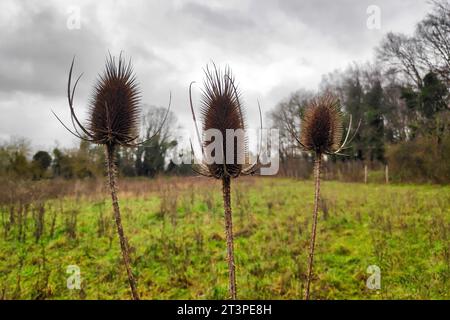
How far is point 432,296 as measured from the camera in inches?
226

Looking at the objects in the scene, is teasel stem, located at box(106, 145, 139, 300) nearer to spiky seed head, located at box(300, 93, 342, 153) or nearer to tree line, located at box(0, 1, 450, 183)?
spiky seed head, located at box(300, 93, 342, 153)

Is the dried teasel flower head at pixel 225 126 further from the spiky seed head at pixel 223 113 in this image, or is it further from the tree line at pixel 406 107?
the tree line at pixel 406 107

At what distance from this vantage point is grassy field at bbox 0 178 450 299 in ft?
21.6

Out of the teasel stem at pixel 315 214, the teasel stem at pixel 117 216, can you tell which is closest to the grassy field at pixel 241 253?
the teasel stem at pixel 315 214

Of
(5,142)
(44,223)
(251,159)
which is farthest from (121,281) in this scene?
(5,142)

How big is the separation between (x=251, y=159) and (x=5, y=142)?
54446mm

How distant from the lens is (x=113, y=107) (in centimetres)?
265

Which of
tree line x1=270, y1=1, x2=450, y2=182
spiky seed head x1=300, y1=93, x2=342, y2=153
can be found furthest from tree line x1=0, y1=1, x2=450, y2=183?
spiky seed head x1=300, y1=93, x2=342, y2=153

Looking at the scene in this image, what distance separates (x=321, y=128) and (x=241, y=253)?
5616 millimetres

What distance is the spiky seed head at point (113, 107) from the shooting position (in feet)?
8.55

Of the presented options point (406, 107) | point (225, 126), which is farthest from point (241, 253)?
point (406, 107)

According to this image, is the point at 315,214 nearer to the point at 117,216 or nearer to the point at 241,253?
the point at 117,216

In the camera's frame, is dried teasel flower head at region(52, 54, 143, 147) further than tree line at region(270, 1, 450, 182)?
No

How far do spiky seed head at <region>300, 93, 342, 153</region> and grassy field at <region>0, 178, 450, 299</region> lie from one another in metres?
4.20
